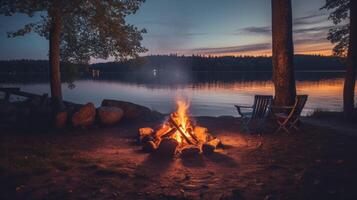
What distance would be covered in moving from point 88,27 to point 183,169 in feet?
35.9

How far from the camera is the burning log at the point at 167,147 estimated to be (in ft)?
28.1

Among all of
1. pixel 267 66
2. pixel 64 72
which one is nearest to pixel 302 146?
pixel 64 72

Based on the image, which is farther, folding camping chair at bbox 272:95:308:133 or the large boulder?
the large boulder

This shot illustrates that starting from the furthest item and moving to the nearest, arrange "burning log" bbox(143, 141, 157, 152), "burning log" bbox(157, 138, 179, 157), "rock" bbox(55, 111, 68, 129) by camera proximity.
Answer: "rock" bbox(55, 111, 68, 129)
"burning log" bbox(143, 141, 157, 152)
"burning log" bbox(157, 138, 179, 157)

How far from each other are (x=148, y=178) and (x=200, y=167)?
1386 mm

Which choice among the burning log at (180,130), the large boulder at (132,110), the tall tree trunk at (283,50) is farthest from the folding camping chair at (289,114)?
the large boulder at (132,110)

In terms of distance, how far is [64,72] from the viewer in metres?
18.7

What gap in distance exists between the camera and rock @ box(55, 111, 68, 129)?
12.1 meters

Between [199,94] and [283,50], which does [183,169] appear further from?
[199,94]

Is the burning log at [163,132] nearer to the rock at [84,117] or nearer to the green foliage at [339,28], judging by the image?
the rock at [84,117]

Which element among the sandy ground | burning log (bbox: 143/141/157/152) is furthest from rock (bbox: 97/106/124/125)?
burning log (bbox: 143/141/157/152)

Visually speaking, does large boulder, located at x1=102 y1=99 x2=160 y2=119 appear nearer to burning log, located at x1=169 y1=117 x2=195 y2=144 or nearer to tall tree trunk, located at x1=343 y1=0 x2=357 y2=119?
burning log, located at x1=169 y1=117 x2=195 y2=144

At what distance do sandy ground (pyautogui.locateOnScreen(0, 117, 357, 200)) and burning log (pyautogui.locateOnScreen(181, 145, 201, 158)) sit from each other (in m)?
0.27

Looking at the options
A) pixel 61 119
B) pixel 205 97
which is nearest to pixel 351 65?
pixel 61 119
